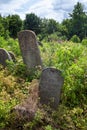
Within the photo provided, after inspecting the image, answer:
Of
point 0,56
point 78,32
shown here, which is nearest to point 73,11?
point 78,32

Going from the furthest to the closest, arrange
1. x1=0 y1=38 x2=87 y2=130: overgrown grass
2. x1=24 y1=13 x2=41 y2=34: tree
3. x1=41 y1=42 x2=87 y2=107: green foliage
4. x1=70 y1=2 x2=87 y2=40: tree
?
1. x1=24 y1=13 x2=41 y2=34: tree
2. x1=70 y1=2 x2=87 y2=40: tree
3. x1=41 y1=42 x2=87 y2=107: green foliage
4. x1=0 y1=38 x2=87 y2=130: overgrown grass

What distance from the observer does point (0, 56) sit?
873 centimetres

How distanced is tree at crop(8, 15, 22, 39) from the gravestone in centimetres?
3356

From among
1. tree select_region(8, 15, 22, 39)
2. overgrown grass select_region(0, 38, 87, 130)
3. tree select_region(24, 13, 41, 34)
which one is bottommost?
tree select_region(24, 13, 41, 34)

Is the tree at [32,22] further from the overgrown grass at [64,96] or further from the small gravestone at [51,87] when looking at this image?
the small gravestone at [51,87]

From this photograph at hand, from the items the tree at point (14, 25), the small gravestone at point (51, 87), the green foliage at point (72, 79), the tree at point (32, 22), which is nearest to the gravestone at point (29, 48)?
the green foliage at point (72, 79)

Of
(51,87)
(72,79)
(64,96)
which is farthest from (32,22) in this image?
(51,87)

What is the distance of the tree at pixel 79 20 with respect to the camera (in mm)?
50812

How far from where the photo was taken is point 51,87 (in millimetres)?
6293

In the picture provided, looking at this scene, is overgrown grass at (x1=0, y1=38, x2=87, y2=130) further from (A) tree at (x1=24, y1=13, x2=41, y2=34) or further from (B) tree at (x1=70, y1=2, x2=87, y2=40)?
(A) tree at (x1=24, y1=13, x2=41, y2=34)

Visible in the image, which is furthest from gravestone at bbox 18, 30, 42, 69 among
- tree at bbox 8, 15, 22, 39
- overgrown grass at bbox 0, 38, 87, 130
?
tree at bbox 8, 15, 22, 39

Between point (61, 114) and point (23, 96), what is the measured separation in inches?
36.6

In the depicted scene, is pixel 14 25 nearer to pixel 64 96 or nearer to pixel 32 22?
pixel 32 22

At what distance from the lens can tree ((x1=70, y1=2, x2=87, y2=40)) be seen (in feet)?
167
